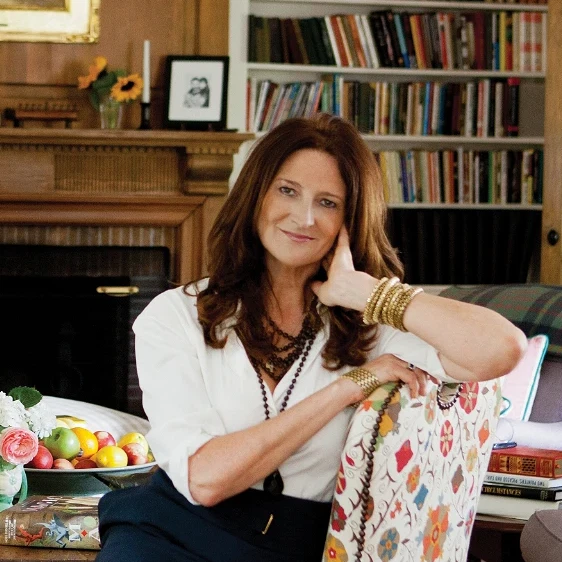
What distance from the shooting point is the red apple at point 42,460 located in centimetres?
216

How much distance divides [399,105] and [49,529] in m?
3.11

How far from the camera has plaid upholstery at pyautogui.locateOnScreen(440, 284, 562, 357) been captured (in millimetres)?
2521

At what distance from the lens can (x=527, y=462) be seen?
1975mm

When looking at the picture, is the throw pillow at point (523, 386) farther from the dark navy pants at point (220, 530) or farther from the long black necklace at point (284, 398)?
the dark navy pants at point (220, 530)

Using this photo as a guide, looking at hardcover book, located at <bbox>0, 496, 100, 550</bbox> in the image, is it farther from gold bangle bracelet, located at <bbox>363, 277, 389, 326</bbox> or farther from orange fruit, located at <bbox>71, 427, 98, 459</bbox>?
gold bangle bracelet, located at <bbox>363, 277, 389, 326</bbox>

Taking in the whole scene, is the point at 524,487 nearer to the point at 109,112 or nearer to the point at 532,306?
the point at 532,306

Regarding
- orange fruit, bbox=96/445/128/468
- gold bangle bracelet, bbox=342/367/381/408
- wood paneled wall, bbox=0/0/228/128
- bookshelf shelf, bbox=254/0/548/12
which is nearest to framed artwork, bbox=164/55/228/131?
wood paneled wall, bbox=0/0/228/128

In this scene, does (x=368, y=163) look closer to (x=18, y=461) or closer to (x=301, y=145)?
(x=301, y=145)

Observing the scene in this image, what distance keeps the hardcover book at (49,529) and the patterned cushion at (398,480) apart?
53 centimetres

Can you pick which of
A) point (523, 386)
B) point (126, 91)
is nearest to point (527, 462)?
point (523, 386)

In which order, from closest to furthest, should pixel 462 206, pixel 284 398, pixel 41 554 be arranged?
pixel 284 398, pixel 41 554, pixel 462 206

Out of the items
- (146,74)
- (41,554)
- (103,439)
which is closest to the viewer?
(41,554)

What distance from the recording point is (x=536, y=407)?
2.47 m

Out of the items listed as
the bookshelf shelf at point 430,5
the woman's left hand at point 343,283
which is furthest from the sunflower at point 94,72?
the woman's left hand at point 343,283
